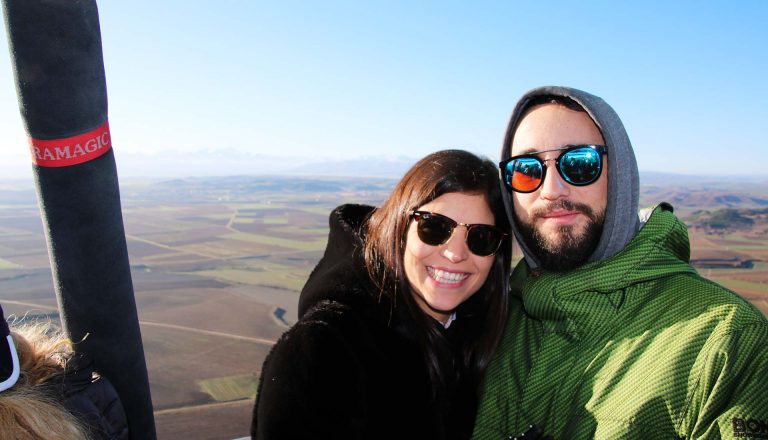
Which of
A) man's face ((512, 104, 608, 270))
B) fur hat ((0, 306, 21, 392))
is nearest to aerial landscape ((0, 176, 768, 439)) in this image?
fur hat ((0, 306, 21, 392))

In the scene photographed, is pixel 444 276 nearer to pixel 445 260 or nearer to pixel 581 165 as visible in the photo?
pixel 445 260

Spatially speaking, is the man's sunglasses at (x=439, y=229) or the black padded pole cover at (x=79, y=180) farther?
the man's sunglasses at (x=439, y=229)

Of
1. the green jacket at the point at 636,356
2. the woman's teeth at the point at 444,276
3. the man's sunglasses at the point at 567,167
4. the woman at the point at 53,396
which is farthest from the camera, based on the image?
the woman's teeth at the point at 444,276

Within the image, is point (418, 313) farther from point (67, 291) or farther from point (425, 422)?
point (67, 291)

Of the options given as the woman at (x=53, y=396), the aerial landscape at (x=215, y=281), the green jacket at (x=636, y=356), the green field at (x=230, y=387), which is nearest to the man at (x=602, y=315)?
the green jacket at (x=636, y=356)

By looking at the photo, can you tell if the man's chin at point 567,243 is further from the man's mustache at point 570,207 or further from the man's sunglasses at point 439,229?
the man's sunglasses at point 439,229

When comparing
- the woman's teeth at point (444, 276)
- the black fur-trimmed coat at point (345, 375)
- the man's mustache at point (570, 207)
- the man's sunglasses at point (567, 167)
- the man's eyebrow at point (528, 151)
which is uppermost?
the man's eyebrow at point (528, 151)

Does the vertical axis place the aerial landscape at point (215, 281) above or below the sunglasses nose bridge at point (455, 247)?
below

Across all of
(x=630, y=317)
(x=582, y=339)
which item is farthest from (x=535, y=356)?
(x=630, y=317)

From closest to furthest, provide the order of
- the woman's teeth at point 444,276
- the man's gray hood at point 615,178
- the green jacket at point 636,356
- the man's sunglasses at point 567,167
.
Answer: the green jacket at point 636,356
the man's gray hood at point 615,178
the man's sunglasses at point 567,167
the woman's teeth at point 444,276
